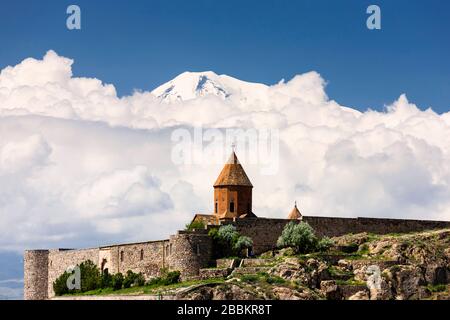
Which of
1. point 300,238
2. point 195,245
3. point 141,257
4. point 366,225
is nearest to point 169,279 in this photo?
point 195,245

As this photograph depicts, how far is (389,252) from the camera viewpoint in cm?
7175

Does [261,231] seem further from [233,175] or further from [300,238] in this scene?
[233,175]

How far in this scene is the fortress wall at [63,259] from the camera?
81.9 m

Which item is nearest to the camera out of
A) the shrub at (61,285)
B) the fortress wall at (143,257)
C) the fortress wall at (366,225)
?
the fortress wall at (143,257)

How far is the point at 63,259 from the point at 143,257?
425 inches

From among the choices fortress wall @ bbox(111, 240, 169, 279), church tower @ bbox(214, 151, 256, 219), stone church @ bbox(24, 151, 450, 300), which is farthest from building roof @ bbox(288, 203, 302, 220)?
fortress wall @ bbox(111, 240, 169, 279)

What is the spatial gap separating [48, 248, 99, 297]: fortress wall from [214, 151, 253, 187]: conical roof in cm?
981

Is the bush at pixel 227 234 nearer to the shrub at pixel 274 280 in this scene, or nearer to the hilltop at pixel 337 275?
the hilltop at pixel 337 275

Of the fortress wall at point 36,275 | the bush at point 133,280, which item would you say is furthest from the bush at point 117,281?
the fortress wall at point 36,275

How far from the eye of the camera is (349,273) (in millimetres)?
69250

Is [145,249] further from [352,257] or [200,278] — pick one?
[352,257]
